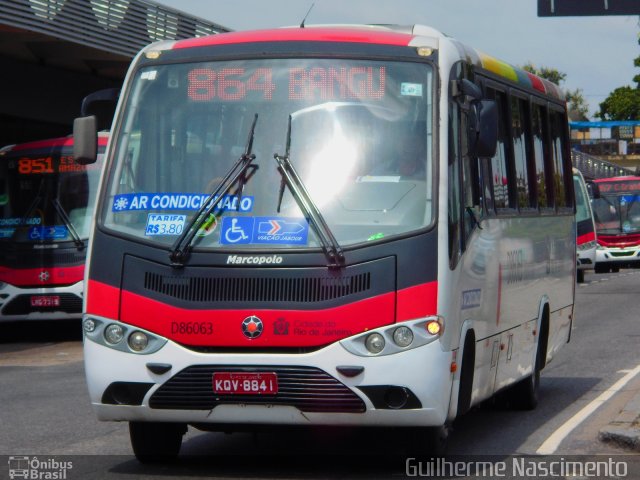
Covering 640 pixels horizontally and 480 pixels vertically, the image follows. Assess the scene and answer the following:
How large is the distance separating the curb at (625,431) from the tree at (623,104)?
4132 inches

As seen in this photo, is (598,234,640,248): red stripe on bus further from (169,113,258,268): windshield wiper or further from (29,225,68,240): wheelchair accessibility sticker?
(169,113,258,268): windshield wiper

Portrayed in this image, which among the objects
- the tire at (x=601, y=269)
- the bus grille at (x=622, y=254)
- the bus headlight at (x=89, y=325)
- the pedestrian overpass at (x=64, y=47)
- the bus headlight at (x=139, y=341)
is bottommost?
the tire at (x=601, y=269)

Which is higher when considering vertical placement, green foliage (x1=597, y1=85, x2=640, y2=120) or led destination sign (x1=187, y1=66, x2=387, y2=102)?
green foliage (x1=597, y1=85, x2=640, y2=120)

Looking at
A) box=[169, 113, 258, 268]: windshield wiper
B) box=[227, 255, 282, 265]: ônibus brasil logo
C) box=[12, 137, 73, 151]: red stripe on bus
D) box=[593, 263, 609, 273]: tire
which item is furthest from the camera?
box=[593, 263, 609, 273]: tire

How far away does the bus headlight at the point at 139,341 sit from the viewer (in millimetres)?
8555

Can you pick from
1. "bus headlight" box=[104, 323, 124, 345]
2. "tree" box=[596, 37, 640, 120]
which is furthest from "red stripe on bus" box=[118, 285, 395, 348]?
"tree" box=[596, 37, 640, 120]

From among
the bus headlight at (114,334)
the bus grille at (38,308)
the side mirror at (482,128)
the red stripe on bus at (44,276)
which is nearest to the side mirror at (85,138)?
the bus headlight at (114,334)

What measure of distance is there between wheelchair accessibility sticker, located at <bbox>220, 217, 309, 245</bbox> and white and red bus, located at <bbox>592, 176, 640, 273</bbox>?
38.1 m

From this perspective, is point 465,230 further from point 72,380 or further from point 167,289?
point 72,380

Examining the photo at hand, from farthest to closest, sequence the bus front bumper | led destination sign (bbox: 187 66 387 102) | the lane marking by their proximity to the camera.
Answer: the lane marking
led destination sign (bbox: 187 66 387 102)
the bus front bumper

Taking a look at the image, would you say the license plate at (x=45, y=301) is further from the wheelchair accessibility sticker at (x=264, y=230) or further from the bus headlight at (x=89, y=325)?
the wheelchair accessibility sticker at (x=264, y=230)

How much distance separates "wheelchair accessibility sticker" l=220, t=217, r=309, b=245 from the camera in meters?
8.57

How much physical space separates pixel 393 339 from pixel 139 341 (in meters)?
1.47

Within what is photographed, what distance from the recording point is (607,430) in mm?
10391
